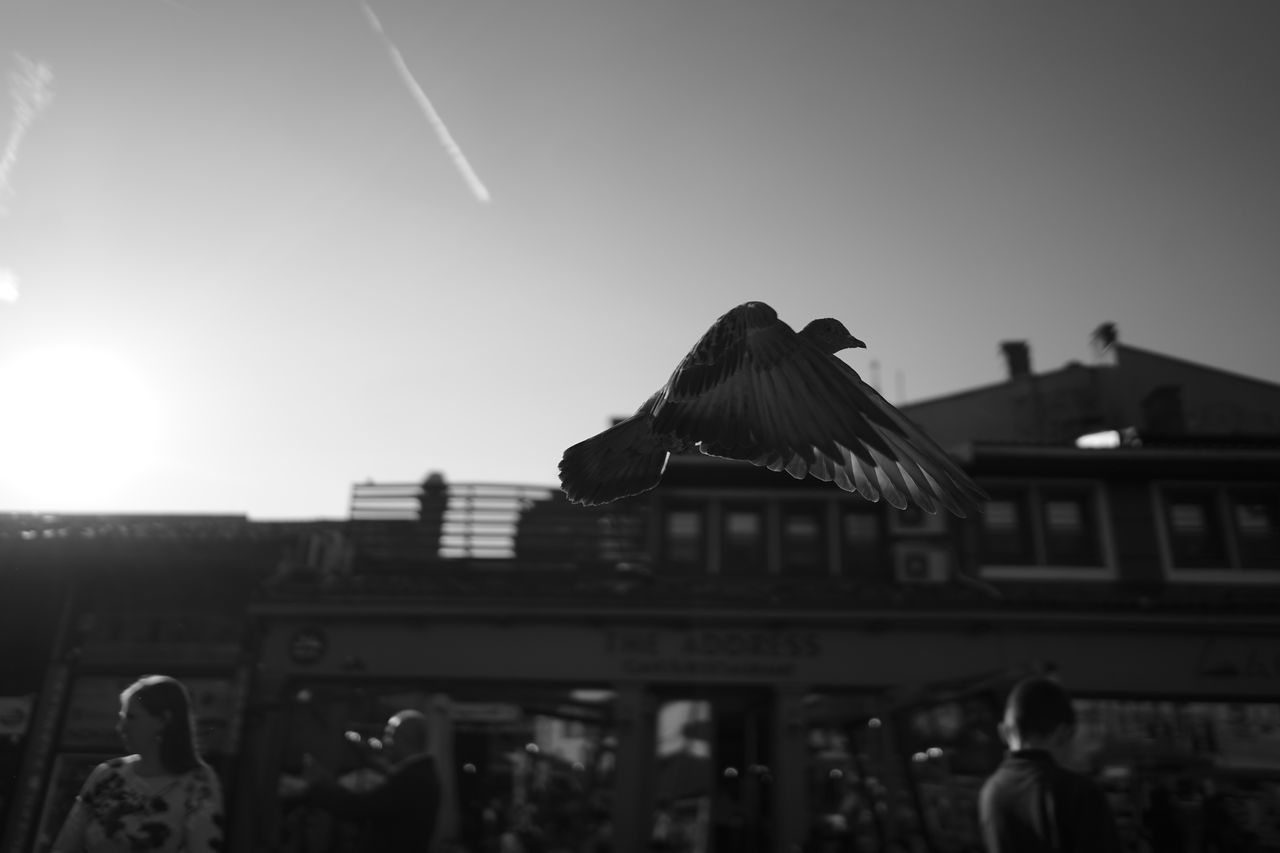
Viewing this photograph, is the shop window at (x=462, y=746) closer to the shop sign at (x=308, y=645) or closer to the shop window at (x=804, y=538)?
the shop sign at (x=308, y=645)

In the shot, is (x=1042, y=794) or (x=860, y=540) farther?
(x=860, y=540)

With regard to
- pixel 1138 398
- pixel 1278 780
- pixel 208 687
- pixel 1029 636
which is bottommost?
pixel 1278 780

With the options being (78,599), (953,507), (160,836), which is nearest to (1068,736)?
(953,507)

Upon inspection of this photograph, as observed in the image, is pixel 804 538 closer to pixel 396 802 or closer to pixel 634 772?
pixel 634 772

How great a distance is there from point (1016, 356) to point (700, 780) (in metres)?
15.5

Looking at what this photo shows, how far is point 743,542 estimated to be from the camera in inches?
585

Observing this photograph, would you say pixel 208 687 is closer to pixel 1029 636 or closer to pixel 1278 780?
pixel 1029 636

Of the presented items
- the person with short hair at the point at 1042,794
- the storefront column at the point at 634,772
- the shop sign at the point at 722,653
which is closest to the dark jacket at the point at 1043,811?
the person with short hair at the point at 1042,794

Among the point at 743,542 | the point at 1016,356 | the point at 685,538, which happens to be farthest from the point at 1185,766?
the point at 1016,356

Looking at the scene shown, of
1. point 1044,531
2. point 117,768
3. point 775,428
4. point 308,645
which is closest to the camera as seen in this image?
point 775,428

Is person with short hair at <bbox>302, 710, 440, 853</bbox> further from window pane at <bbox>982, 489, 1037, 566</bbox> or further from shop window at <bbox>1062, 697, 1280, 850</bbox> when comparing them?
window pane at <bbox>982, 489, 1037, 566</bbox>

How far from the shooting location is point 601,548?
47.6ft

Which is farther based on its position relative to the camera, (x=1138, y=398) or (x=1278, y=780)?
(x=1138, y=398)

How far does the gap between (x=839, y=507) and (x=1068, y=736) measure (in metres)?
12.3
